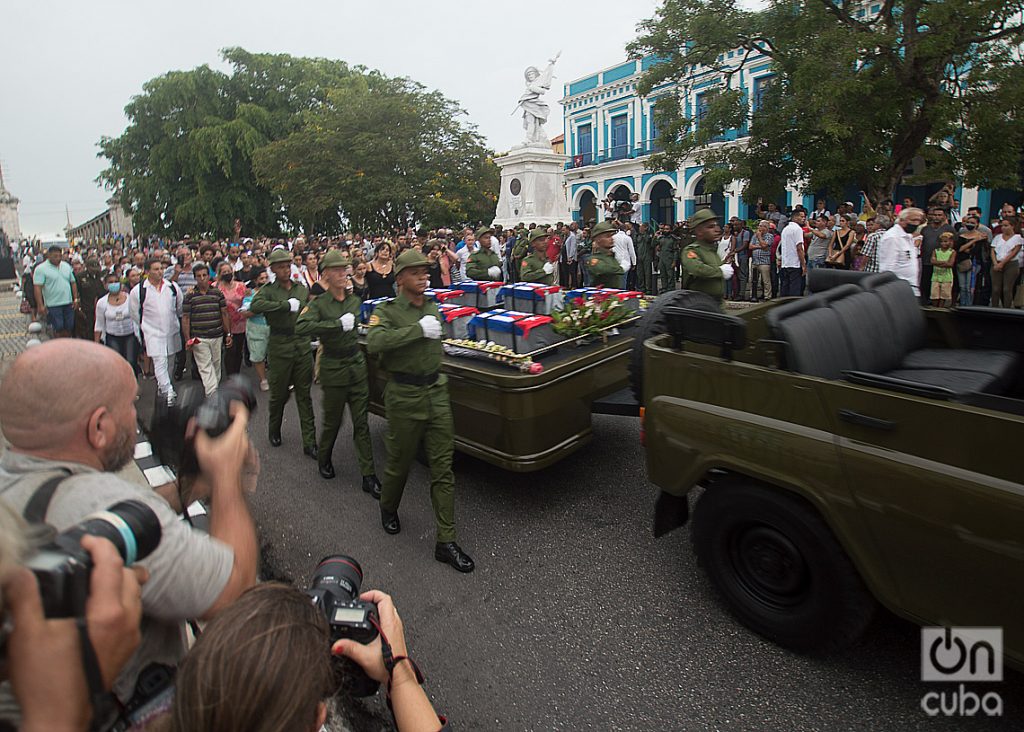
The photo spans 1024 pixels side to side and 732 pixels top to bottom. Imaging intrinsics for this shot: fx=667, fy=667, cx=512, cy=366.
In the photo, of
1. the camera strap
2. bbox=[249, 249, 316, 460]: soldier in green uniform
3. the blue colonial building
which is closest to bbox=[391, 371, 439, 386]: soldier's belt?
bbox=[249, 249, 316, 460]: soldier in green uniform

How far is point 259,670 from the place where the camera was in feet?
3.96

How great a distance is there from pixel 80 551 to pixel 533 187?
25.0 metres

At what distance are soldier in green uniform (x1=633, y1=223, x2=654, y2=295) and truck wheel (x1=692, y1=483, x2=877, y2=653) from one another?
14.7 meters

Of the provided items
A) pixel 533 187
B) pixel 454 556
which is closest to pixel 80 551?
pixel 454 556

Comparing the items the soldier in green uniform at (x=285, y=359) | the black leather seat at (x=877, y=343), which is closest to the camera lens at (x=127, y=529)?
the black leather seat at (x=877, y=343)

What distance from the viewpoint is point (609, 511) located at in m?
4.86

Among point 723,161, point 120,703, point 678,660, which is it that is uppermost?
point 723,161

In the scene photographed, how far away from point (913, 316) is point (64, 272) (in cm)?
1152

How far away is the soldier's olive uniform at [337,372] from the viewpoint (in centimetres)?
562

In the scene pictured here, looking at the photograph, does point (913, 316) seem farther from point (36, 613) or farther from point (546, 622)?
point (36, 613)

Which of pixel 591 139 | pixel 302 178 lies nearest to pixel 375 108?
pixel 302 178

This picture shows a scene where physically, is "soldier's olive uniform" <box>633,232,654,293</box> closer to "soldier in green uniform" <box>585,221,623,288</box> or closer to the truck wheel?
"soldier in green uniform" <box>585,221,623,288</box>

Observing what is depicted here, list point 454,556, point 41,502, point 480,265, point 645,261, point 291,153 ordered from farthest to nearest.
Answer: point 291,153 < point 645,261 < point 480,265 < point 454,556 < point 41,502

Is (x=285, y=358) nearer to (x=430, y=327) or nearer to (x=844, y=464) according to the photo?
(x=430, y=327)
